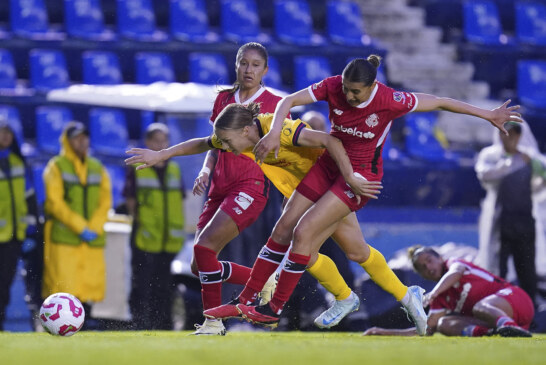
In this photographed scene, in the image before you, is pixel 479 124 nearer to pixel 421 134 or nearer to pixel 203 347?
pixel 421 134

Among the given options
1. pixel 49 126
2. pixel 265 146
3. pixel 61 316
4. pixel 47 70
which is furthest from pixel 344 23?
pixel 61 316

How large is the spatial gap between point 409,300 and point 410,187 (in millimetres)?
5254

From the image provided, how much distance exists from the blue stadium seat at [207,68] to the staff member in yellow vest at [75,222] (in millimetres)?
3904

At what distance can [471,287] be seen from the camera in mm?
7977

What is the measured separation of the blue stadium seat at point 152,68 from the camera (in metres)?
12.9

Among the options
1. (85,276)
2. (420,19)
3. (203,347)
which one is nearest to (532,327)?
(85,276)

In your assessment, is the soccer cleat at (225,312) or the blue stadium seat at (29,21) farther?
the blue stadium seat at (29,21)

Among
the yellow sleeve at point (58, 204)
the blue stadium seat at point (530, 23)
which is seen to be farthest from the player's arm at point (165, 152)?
the blue stadium seat at point (530, 23)

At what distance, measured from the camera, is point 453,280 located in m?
7.84

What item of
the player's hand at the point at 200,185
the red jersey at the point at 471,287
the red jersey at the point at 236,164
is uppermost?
the red jersey at the point at 236,164

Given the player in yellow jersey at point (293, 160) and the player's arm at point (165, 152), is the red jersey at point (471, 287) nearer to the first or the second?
the player in yellow jersey at point (293, 160)

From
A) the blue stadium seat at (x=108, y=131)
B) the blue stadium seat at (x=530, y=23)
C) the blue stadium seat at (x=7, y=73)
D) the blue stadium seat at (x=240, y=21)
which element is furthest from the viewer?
the blue stadium seat at (x=530, y=23)

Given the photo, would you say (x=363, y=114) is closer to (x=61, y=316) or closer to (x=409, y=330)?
(x=409, y=330)

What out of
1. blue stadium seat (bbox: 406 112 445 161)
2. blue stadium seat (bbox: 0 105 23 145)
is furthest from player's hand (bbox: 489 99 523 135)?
blue stadium seat (bbox: 0 105 23 145)
